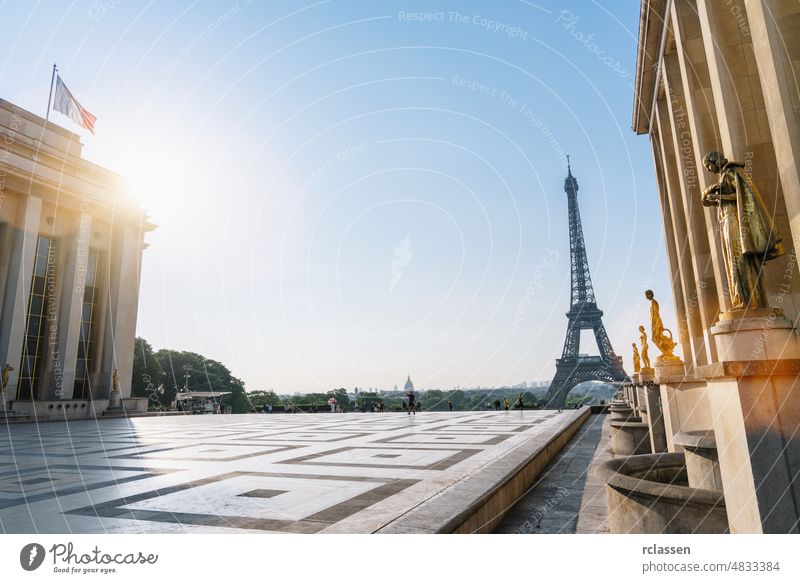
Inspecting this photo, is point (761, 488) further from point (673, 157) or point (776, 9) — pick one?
point (673, 157)

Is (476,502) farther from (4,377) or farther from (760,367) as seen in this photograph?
(4,377)

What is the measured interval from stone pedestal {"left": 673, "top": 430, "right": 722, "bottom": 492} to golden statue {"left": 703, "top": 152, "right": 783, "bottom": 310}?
5.17 ft

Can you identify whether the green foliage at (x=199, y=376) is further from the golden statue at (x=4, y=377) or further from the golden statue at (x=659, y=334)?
the golden statue at (x=659, y=334)

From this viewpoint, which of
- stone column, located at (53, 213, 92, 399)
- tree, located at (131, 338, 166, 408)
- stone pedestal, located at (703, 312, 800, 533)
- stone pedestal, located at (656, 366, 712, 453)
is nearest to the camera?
stone pedestal, located at (703, 312, 800, 533)

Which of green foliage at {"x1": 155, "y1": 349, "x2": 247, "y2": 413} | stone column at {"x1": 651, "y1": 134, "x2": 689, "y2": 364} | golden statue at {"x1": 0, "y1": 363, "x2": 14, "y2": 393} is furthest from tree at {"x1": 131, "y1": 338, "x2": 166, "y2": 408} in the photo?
stone column at {"x1": 651, "y1": 134, "x2": 689, "y2": 364}

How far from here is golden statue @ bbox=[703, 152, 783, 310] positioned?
524 centimetres

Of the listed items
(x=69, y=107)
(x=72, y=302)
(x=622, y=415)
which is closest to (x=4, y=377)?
(x=72, y=302)

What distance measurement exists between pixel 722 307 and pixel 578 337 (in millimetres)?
50256

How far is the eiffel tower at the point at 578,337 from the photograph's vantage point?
Answer: 5141 centimetres

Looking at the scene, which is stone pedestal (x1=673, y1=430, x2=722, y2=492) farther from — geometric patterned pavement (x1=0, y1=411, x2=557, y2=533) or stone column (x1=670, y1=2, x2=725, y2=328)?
stone column (x1=670, y1=2, x2=725, y2=328)

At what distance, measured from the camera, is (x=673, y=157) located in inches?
Answer: 648

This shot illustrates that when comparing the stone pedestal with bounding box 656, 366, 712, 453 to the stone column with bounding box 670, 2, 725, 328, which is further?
the stone column with bounding box 670, 2, 725, 328

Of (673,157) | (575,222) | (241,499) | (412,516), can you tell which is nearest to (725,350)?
(412,516)
